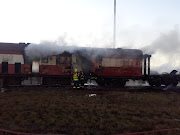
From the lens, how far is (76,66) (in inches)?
595

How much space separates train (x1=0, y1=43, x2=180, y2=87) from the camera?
1456 cm

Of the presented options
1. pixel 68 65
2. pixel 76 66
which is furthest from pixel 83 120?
pixel 68 65

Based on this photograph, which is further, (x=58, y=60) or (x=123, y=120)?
(x=58, y=60)

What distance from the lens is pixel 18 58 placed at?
1461cm

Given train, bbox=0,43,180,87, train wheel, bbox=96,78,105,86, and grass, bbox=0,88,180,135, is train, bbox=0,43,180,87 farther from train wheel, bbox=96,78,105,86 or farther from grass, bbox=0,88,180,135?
grass, bbox=0,88,180,135

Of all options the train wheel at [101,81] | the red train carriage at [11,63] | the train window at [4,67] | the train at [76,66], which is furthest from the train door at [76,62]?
the train window at [4,67]

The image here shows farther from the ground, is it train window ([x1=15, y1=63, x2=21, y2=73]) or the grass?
train window ([x1=15, y1=63, x2=21, y2=73])

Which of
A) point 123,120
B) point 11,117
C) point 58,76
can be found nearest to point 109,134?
point 123,120

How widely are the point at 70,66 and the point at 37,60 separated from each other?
311cm

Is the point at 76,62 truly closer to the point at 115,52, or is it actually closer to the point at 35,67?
the point at 35,67

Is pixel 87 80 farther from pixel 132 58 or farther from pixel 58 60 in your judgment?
pixel 132 58

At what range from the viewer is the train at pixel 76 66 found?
14.6 meters

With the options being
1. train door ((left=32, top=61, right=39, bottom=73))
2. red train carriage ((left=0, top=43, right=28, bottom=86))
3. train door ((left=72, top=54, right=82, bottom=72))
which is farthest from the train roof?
red train carriage ((left=0, top=43, right=28, bottom=86))

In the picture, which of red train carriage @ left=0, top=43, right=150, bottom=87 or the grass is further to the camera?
red train carriage @ left=0, top=43, right=150, bottom=87
